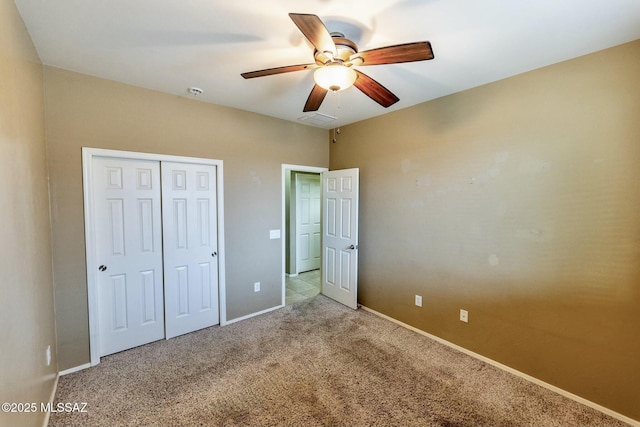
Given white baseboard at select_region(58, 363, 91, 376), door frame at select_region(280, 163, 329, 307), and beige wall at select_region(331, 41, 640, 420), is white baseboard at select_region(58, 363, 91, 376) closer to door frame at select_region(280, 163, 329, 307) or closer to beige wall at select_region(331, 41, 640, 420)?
door frame at select_region(280, 163, 329, 307)

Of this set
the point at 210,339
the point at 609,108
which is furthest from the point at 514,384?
the point at 210,339

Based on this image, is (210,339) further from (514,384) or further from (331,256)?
(514,384)

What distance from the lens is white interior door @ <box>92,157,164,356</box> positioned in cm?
248

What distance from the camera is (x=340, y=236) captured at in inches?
150

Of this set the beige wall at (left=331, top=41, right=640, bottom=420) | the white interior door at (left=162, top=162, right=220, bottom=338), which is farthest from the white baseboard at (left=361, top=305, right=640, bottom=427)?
the white interior door at (left=162, top=162, right=220, bottom=338)

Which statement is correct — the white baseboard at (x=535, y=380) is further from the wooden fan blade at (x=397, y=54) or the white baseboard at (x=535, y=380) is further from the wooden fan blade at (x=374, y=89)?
the wooden fan blade at (x=397, y=54)

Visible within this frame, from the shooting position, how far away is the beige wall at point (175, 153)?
2.27 m

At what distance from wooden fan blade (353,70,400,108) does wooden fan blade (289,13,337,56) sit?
0.36 meters

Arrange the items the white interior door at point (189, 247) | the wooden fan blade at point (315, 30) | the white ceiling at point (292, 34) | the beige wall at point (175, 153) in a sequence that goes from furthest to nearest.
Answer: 1. the white interior door at point (189, 247)
2. the beige wall at point (175, 153)
3. the white ceiling at point (292, 34)
4. the wooden fan blade at point (315, 30)

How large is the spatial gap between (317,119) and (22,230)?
297 centimetres

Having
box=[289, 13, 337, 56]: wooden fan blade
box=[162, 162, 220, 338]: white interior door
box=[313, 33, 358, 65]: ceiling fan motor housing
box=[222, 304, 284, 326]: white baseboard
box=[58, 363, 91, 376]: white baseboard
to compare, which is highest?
box=[313, 33, 358, 65]: ceiling fan motor housing

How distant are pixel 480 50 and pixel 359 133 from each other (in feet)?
6.05

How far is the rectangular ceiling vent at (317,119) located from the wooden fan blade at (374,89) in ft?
4.53

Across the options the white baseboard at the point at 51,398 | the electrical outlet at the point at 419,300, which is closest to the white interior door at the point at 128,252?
the white baseboard at the point at 51,398
